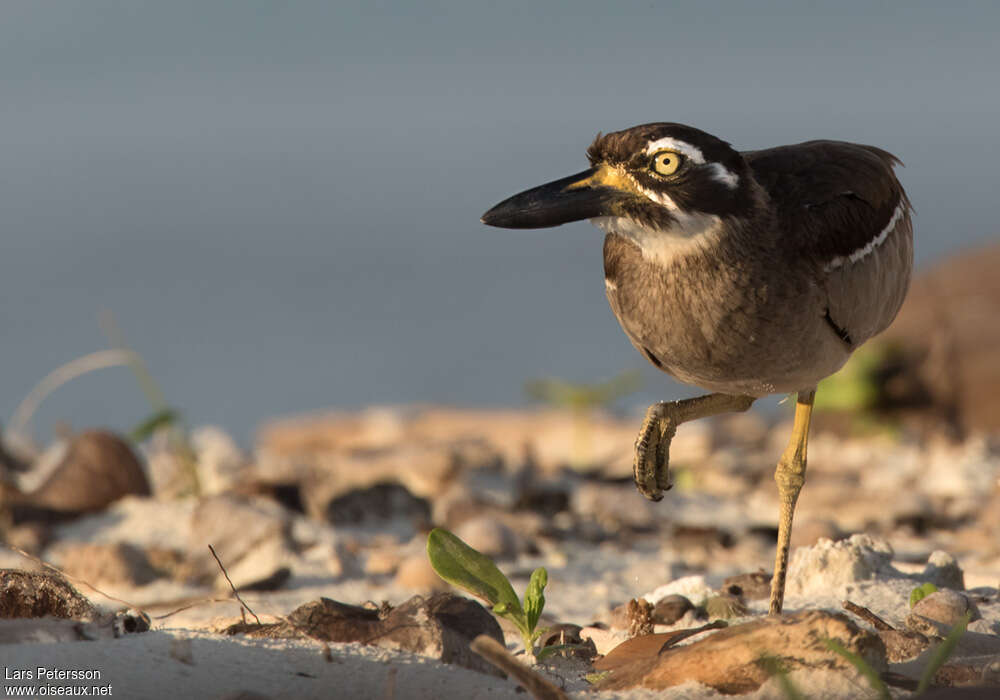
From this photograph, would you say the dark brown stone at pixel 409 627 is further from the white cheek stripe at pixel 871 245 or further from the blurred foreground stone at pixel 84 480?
the blurred foreground stone at pixel 84 480

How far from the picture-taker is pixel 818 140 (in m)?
4.33

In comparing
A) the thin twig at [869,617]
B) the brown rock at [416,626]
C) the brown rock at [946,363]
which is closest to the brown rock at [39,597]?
the brown rock at [416,626]

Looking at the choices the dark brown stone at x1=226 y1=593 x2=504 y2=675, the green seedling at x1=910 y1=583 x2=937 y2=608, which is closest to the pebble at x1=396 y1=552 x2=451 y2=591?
the dark brown stone at x1=226 y1=593 x2=504 y2=675

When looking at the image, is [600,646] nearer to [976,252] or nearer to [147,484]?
[147,484]

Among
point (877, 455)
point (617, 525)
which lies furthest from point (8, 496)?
point (877, 455)

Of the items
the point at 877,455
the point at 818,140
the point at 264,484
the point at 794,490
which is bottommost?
the point at 877,455

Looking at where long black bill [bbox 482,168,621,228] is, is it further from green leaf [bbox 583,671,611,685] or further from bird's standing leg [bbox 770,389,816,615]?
green leaf [bbox 583,671,611,685]

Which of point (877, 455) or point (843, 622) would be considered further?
point (877, 455)

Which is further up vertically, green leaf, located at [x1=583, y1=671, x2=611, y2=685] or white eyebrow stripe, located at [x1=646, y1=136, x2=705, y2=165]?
white eyebrow stripe, located at [x1=646, y1=136, x2=705, y2=165]

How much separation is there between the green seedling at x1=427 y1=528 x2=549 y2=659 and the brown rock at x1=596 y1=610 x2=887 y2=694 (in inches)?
21.6

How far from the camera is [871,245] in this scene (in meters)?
3.88

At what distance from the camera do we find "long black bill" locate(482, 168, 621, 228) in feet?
11.3

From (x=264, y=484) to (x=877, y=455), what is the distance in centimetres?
433

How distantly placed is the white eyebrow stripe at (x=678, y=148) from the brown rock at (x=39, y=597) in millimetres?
1929
